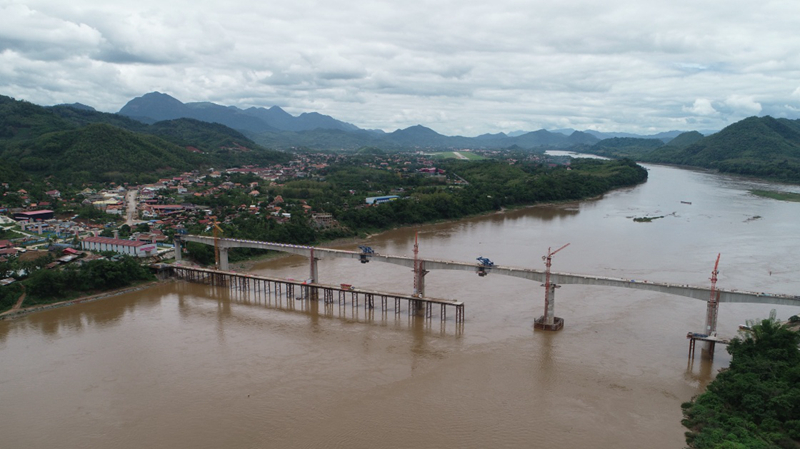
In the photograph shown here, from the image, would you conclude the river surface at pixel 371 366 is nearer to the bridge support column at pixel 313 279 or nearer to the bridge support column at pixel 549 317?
the bridge support column at pixel 549 317

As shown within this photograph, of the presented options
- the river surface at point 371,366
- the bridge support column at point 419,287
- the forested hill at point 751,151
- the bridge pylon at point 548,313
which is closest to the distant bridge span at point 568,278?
the bridge support column at point 419,287

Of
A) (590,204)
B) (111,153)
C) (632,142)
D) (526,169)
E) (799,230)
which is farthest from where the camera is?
(632,142)

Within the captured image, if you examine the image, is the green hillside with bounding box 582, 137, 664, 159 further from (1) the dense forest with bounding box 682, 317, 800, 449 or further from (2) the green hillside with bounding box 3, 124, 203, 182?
(1) the dense forest with bounding box 682, 317, 800, 449

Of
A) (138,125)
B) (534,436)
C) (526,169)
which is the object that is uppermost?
(138,125)

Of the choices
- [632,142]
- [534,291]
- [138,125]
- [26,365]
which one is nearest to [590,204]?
[534,291]

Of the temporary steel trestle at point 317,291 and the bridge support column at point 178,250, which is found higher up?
the bridge support column at point 178,250

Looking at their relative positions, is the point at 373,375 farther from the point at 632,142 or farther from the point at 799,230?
the point at 632,142

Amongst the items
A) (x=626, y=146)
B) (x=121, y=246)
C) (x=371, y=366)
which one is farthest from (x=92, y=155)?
(x=626, y=146)

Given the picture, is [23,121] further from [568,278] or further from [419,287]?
[568,278]
